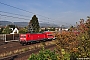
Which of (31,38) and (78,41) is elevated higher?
(78,41)

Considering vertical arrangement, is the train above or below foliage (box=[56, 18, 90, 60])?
below

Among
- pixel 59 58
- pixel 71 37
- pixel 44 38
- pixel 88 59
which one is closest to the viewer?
pixel 59 58

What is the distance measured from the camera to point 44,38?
51656 mm

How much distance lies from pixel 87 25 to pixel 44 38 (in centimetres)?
4172

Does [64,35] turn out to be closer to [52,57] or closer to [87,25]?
[87,25]

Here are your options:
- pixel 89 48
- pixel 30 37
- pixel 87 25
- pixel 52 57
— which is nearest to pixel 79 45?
pixel 89 48

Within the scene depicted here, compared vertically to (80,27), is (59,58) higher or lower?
lower

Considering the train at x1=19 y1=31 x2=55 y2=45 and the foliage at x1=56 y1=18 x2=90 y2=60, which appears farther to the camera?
the train at x1=19 y1=31 x2=55 y2=45

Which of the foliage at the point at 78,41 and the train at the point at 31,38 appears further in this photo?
the train at the point at 31,38

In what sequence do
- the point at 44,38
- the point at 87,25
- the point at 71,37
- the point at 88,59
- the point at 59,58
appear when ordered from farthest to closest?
the point at 44,38 < the point at 71,37 < the point at 87,25 < the point at 88,59 < the point at 59,58

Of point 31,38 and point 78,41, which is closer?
point 78,41

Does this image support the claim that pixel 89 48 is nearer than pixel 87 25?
Yes

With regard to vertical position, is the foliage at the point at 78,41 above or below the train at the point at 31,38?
above

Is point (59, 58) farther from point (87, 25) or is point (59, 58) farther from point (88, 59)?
point (87, 25)
